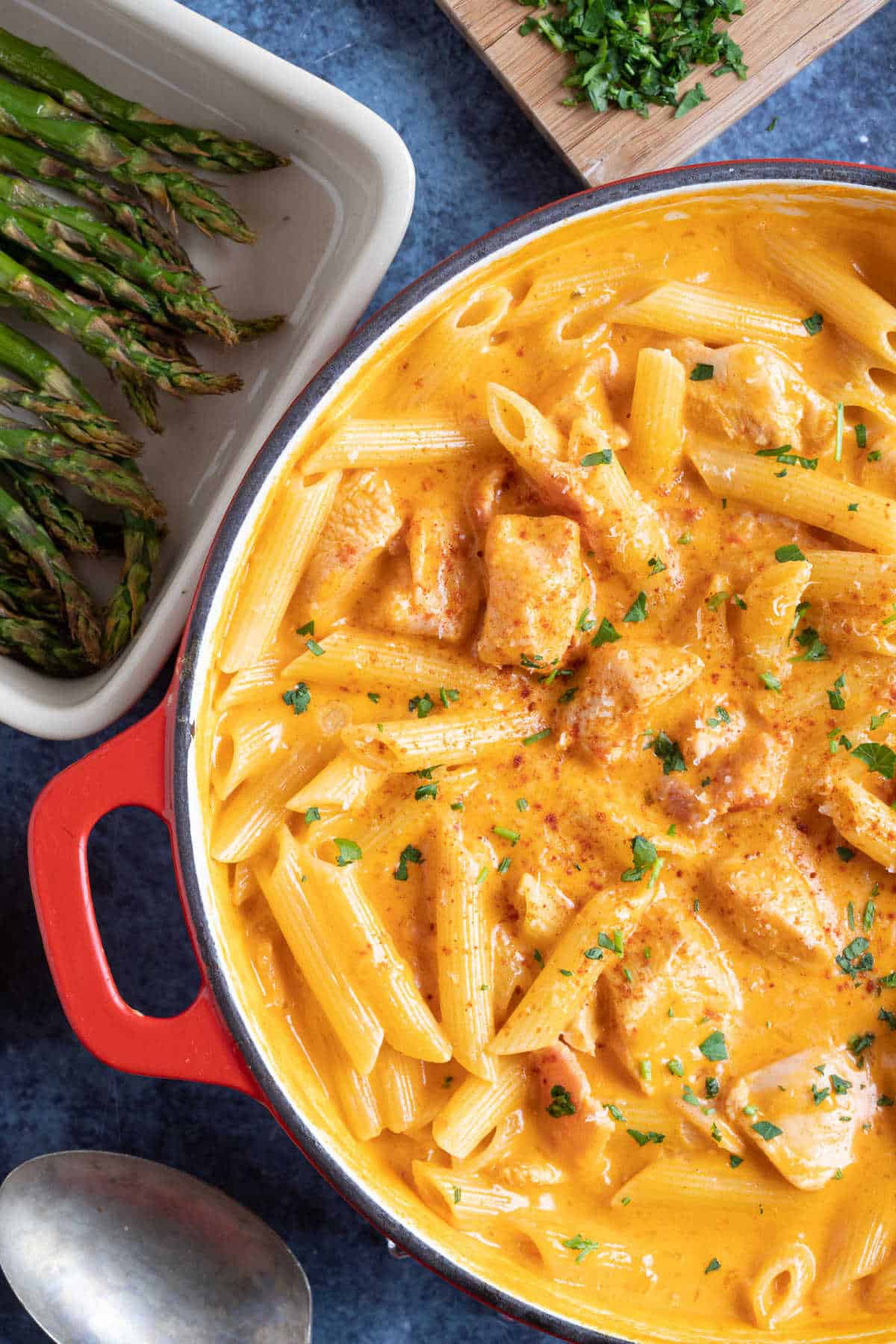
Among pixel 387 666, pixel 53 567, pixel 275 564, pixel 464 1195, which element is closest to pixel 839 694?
pixel 387 666

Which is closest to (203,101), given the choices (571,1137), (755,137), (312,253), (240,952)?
(312,253)

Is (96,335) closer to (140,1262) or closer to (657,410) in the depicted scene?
(657,410)

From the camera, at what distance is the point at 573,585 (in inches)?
92.8

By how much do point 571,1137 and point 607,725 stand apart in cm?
87

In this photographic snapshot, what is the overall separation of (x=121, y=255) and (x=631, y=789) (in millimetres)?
1648

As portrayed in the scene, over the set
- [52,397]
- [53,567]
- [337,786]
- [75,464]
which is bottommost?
[337,786]

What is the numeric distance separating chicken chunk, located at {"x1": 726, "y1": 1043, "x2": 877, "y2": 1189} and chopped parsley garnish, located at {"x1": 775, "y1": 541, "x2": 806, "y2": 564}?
103 cm

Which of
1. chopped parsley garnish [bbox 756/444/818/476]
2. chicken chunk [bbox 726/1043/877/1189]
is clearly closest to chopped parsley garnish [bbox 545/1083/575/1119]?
chicken chunk [bbox 726/1043/877/1189]

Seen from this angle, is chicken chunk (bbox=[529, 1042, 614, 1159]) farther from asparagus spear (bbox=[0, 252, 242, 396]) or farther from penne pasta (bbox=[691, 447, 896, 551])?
asparagus spear (bbox=[0, 252, 242, 396])

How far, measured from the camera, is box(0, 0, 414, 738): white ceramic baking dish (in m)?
2.49

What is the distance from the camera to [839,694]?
8.01 ft

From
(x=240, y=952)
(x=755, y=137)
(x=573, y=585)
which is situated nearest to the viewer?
(x=573, y=585)

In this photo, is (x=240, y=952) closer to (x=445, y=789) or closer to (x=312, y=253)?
(x=445, y=789)

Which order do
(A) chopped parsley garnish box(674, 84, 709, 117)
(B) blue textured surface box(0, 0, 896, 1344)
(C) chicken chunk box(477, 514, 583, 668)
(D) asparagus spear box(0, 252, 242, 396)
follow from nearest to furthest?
(C) chicken chunk box(477, 514, 583, 668), (D) asparagus spear box(0, 252, 242, 396), (A) chopped parsley garnish box(674, 84, 709, 117), (B) blue textured surface box(0, 0, 896, 1344)
